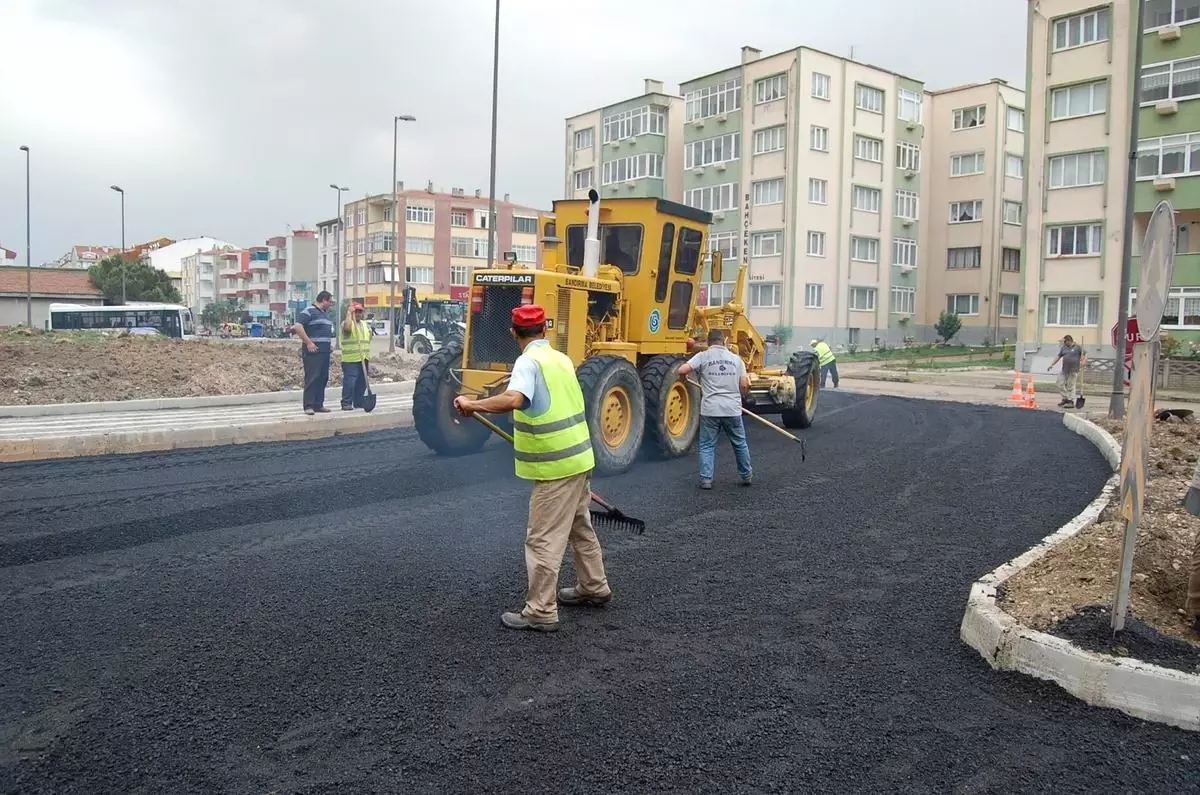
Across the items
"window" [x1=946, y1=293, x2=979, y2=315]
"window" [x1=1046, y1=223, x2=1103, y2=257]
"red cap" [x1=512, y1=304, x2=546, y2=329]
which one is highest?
"window" [x1=1046, y1=223, x2=1103, y2=257]

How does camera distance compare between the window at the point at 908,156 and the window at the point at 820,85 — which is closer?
the window at the point at 820,85

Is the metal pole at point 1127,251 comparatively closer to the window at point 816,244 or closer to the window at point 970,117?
the window at point 816,244

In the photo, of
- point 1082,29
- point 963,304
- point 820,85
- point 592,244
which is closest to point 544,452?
point 592,244

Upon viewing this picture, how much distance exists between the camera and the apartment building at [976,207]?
50.0 meters

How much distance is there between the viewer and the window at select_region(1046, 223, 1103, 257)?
34.2 metres

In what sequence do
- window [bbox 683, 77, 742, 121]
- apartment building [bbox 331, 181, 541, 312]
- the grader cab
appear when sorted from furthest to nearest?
apartment building [bbox 331, 181, 541, 312], window [bbox 683, 77, 742, 121], the grader cab

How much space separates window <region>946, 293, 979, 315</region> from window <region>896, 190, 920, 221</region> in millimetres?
4821

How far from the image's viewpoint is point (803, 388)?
14312 mm

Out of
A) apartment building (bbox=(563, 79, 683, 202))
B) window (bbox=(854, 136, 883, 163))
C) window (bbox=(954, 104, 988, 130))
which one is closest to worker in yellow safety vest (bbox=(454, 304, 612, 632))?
window (bbox=(854, 136, 883, 163))

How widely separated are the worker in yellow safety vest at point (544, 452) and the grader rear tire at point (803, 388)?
368 inches

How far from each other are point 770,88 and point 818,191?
553 centimetres

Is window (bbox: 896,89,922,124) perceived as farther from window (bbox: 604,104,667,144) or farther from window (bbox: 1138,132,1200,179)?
window (bbox: 1138,132,1200,179)

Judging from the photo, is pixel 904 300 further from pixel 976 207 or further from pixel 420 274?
pixel 420 274


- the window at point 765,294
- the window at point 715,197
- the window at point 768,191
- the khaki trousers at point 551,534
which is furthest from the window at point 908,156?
the khaki trousers at point 551,534
